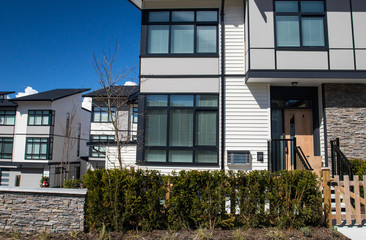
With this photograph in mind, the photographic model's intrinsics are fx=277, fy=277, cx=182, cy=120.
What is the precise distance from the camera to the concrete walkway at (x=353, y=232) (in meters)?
5.33

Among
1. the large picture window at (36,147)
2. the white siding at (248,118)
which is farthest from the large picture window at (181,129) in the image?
the large picture window at (36,147)

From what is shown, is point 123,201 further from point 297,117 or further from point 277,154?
point 297,117

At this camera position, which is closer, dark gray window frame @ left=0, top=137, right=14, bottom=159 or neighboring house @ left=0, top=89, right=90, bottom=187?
neighboring house @ left=0, top=89, right=90, bottom=187

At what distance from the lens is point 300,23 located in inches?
343

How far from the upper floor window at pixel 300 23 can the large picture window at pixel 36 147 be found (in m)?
24.4

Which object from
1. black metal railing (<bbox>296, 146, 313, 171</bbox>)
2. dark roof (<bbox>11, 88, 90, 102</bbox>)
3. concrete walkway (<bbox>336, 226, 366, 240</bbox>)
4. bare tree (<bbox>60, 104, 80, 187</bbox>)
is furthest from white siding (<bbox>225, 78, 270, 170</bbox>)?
bare tree (<bbox>60, 104, 80, 187</bbox>)

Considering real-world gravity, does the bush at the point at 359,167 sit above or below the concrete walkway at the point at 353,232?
above

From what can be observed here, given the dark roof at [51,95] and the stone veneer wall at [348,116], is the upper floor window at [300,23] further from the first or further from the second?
the dark roof at [51,95]

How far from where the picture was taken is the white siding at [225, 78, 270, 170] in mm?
8844

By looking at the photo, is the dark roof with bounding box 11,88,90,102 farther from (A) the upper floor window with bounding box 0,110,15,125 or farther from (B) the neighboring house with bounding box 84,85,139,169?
(B) the neighboring house with bounding box 84,85,139,169

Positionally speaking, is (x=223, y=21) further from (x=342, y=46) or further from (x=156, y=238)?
(x=156, y=238)

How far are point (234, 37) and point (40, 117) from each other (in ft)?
77.7

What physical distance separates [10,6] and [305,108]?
21.9m

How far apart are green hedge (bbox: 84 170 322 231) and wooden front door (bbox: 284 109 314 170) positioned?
3.73 meters
